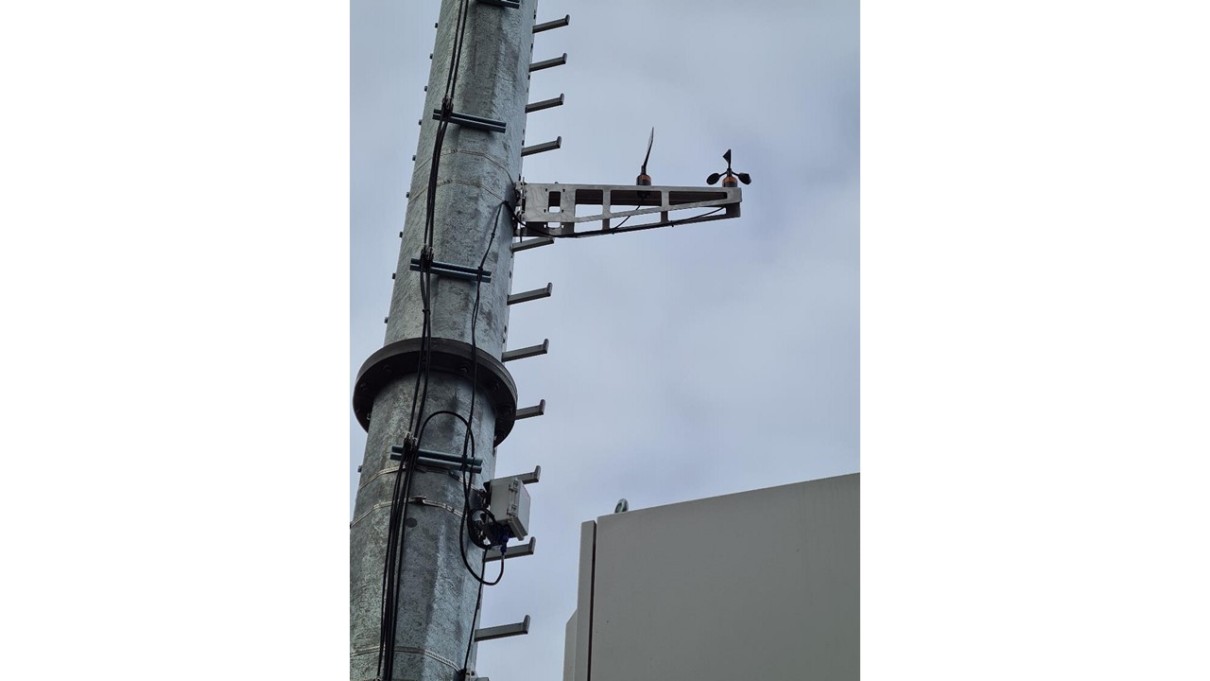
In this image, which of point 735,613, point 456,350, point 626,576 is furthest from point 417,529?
point 735,613

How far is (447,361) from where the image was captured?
7762 mm

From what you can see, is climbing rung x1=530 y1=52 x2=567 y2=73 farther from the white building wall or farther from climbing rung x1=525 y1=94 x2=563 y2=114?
the white building wall

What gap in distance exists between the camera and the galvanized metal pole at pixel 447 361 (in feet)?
22.7

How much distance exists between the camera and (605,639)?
586 cm

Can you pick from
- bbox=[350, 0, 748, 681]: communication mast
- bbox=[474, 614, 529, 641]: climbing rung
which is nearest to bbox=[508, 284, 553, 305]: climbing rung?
bbox=[350, 0, 748, 681]: communication mast

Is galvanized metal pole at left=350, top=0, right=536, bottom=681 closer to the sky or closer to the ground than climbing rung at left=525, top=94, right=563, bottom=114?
closer to the ground

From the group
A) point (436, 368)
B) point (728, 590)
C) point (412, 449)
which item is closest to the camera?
point (728, 590)

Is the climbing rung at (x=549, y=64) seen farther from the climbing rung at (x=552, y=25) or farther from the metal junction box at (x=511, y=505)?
the metal junction box at (x=511, y=505)

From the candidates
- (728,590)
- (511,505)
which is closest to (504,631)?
(511,505)

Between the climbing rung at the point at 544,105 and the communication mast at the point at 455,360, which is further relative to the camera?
the climbing rung at the point at 544,105

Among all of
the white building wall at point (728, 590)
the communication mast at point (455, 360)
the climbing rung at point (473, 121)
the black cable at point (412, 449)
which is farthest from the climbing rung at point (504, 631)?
the climbing rung at point (473, 121)

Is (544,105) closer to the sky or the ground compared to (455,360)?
closer to the sky

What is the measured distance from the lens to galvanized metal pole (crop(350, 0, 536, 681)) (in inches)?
272

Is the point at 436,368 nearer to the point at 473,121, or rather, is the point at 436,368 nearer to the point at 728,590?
the point at 473,121
